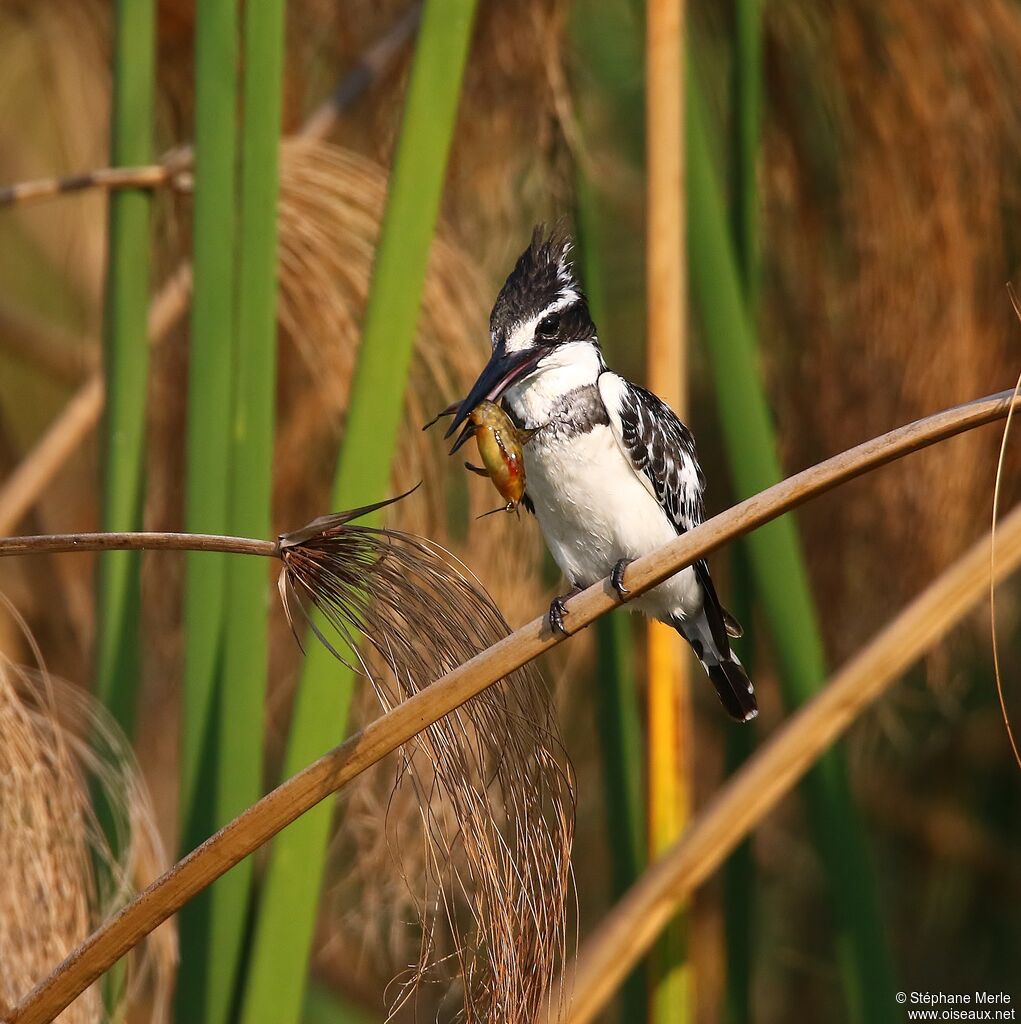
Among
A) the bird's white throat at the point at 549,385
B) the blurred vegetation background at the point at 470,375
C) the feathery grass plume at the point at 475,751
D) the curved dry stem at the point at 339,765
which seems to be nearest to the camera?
the curved dry stem at the point at 339,765

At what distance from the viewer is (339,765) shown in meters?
1.06

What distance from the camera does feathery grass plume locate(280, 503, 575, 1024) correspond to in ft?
3.81

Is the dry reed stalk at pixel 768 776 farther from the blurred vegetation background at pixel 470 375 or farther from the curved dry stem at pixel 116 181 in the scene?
the curved dry stem at pixel 116 181

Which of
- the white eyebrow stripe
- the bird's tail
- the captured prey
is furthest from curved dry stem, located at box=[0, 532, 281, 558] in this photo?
the bird's tail

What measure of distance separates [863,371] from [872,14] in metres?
0.66

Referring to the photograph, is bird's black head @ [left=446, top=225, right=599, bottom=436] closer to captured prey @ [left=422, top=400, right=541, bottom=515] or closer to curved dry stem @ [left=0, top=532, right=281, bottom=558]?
captured prey @ [left=422, top=400, right=541, bottom=515]

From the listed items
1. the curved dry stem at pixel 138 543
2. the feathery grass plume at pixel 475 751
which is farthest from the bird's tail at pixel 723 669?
the curved dry stem at pixel 138 543

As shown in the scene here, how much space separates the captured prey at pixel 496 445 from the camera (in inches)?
60.8

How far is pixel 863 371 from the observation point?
8.23ft

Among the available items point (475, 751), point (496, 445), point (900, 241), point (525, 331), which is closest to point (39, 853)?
point (475, 751)

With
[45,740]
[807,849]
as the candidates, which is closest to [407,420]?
[45,740]

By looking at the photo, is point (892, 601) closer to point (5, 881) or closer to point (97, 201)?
point (5, 881)

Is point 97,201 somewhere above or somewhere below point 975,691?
above

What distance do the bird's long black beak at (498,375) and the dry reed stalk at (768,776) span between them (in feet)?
1.71
